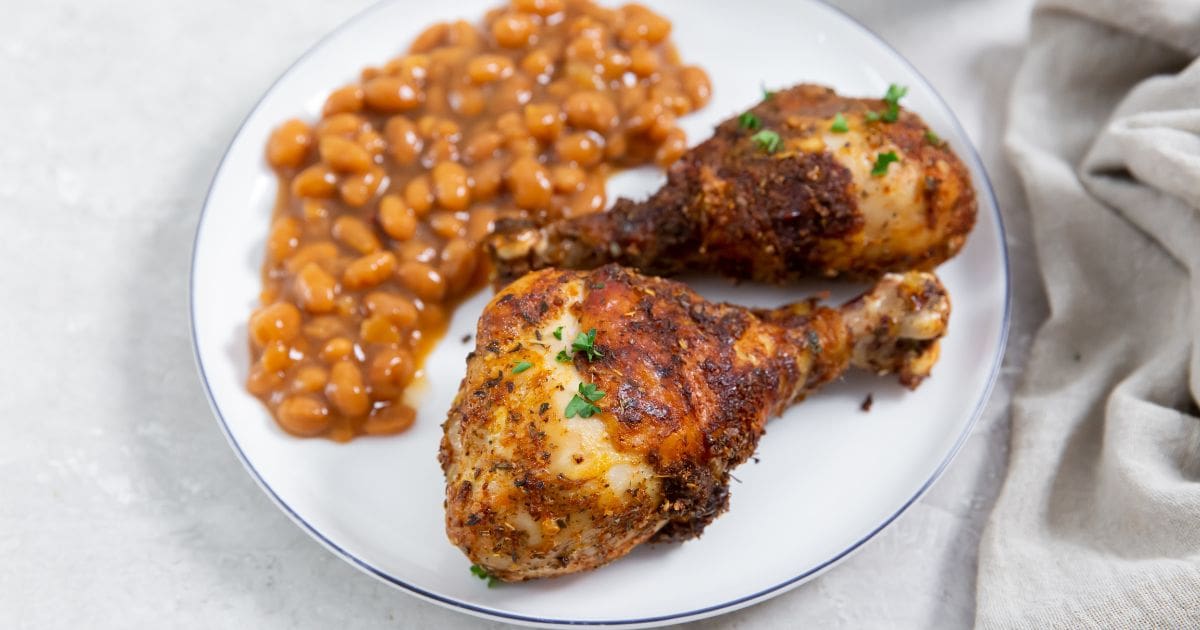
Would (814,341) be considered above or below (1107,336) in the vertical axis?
above

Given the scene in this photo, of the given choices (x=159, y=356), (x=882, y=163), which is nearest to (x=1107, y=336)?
(x=882, y=163)

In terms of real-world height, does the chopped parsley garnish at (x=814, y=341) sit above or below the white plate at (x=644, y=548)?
above

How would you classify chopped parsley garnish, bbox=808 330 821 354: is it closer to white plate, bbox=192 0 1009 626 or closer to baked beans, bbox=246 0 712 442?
white plate, bbox=192 0 1009 626

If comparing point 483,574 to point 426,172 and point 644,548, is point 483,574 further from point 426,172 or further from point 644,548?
point 426,172

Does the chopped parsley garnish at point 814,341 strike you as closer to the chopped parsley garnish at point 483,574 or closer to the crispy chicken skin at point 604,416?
the crispy chicken skin at point 604,416

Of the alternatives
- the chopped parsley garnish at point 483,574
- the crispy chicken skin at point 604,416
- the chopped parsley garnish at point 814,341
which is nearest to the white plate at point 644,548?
the chopped parsley garnish at point 483,574
